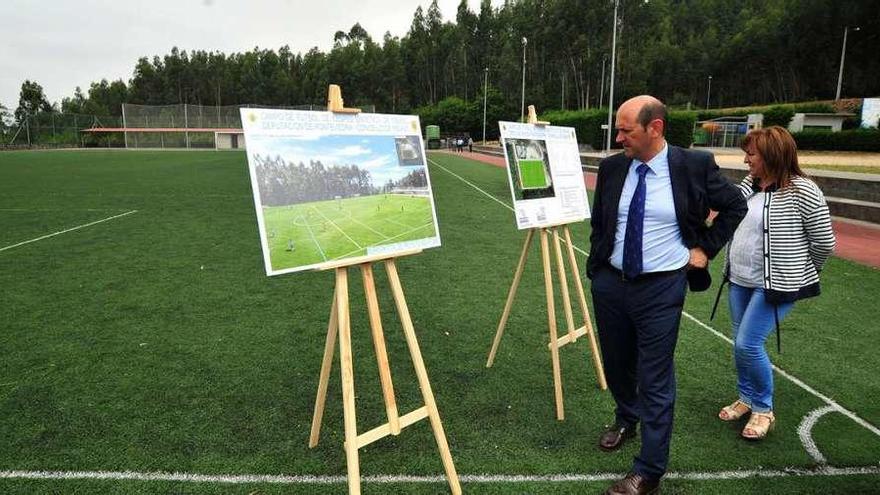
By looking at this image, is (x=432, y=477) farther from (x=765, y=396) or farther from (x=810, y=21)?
(x=810, y=21)

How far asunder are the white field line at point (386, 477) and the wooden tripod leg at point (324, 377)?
0.31 metres

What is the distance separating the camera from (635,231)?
269 cm

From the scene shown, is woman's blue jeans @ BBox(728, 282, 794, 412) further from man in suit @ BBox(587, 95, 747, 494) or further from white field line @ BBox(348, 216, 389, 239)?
white field line @ BBox(348, 216, 389, 239)

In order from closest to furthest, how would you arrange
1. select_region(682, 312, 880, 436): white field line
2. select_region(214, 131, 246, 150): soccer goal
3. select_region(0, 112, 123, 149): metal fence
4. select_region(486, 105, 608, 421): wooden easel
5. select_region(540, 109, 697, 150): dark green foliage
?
select_region(682, 312, 880, 436): white field line → select_region(486, 105, 608, 421): wooden easel → select_region(540, 109, 697, 150): dark green foliage → select_region(0, 112, 123, 149): metal fence → select_region(214, 131, 246, 150): soccer goal

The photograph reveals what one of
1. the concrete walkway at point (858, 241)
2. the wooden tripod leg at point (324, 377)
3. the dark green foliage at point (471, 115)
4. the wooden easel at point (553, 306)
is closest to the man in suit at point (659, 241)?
the wooden easel at point (553, 306)

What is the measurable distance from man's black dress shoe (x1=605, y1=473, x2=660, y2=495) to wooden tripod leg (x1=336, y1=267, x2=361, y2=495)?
1268mm

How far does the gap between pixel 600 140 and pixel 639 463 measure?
34.0m

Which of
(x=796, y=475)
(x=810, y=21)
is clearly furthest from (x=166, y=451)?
(x=810, y=21)

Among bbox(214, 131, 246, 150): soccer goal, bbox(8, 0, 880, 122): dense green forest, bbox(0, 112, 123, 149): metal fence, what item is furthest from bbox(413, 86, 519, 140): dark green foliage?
bbox(0, 112, 123, 149): metal fence

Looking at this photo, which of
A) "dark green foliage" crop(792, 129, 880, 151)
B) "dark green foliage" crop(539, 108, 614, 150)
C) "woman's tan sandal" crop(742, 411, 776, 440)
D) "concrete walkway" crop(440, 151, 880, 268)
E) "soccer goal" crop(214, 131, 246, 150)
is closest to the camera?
"woman's tan sandal" crop(742, 411, 776, 440)

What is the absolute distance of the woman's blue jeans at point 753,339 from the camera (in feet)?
10.2

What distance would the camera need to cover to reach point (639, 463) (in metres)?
2.71

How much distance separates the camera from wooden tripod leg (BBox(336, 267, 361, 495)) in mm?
2455

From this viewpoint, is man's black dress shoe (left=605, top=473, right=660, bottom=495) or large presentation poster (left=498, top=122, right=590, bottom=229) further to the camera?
large presentation poster (left=498, top=122, right=590, bottom=229)
